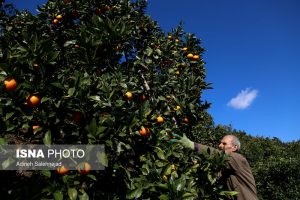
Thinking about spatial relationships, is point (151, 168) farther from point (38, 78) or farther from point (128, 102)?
point (38, 78)

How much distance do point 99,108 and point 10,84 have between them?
79 centimetres

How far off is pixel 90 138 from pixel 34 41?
0.98m

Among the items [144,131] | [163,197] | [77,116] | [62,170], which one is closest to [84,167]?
[62,170]

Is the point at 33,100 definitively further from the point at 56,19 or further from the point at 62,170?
the point at 56,19

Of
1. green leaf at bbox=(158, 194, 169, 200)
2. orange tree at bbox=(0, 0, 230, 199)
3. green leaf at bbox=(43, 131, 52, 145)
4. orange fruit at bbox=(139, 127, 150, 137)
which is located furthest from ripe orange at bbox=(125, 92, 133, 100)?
green leaf at bbox=(158, 194, 169, 200)

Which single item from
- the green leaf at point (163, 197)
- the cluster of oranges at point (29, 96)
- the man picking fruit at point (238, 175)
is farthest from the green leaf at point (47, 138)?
→ the man picking fruit at point (238, 175)

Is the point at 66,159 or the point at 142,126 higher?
the point at 142,126

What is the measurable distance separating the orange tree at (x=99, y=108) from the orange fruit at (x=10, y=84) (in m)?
0.03

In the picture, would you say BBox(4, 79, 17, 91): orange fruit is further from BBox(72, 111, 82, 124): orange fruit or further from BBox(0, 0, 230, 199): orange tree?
BBox(72, 111, 82, 124): orange fruit

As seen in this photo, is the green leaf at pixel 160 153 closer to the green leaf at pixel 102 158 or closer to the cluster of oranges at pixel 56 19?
the green leaf at pixel 102 158

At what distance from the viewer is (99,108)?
2605 mm

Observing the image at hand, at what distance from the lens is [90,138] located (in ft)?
7.96

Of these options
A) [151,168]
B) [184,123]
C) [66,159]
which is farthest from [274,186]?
[66,159]

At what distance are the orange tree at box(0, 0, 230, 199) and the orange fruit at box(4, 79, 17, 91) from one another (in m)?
0.03
